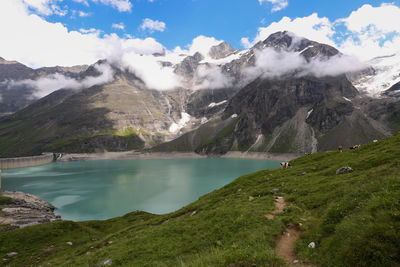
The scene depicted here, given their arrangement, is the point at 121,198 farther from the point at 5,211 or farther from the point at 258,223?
the point at 258,223

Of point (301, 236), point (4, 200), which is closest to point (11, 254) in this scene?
point (301, 236)

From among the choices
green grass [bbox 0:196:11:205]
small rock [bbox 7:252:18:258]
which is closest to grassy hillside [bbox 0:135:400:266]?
A: small rock [bbox 7:252:18:258]

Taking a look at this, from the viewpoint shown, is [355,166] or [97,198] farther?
[97,198]

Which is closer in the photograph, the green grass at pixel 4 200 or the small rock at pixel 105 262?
the small rock at pixel 105 262

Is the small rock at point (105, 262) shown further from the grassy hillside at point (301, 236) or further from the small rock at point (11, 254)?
the small rock at point (11, 254)

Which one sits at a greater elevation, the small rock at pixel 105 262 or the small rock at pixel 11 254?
the small rock at pixel 105 262

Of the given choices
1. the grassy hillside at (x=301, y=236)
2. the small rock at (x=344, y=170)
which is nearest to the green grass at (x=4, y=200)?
the grassy hillside at (x=301, y=236)

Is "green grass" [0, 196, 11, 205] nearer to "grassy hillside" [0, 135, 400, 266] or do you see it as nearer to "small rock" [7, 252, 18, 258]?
"grassy hillside" [0, 135, 400, 266]

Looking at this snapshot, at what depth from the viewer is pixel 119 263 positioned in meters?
15.5

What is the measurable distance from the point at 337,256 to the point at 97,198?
98846 millimetres

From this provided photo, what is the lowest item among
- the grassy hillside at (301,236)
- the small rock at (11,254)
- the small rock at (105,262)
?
the small rock at (11,254)

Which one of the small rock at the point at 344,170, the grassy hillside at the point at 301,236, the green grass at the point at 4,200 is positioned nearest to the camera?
the grassy hillside at the point at 301,236

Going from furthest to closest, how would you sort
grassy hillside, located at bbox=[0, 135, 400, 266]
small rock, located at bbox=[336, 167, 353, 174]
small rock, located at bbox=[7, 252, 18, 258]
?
small rock, located at bbox=[7, 252, 18, 258]
small rock, located at bbox=[336, 167, 353, 174]
grassy hillside, located at bbox=[0, 135, 400, 266]

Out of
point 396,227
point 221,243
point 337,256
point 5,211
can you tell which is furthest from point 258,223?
point 5,211
